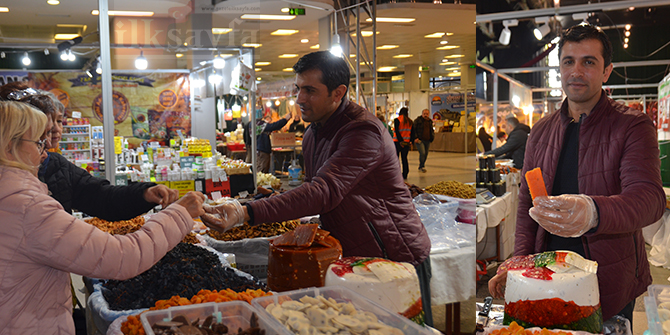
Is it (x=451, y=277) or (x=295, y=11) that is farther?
(x=295, y=11)

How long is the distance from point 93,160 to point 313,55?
613 cm

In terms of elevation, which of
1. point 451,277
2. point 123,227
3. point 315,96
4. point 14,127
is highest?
point 315,96

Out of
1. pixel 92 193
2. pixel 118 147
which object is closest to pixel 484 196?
pixel 92 193

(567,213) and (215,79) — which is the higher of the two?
(215,79)

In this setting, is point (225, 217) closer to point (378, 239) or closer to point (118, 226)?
point (378, 239)

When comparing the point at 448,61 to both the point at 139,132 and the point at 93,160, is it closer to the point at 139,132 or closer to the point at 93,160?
the point at 139,132

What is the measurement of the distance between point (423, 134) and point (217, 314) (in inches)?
302

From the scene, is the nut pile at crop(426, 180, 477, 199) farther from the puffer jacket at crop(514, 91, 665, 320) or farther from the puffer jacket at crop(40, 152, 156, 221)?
the puffer jacket at crop(40, 152, 156, 221)

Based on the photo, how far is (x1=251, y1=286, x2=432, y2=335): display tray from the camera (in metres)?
1.13

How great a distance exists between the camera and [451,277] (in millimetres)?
3236

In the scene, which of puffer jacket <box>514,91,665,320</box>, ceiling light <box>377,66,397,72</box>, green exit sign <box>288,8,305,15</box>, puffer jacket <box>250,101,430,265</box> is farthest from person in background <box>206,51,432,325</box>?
ceiling light <box>377,66,397,72</box>

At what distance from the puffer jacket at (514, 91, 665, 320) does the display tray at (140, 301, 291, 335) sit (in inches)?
38.5

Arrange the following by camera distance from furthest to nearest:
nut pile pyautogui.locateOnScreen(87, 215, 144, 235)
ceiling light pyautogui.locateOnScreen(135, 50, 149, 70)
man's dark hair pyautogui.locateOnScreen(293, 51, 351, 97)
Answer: ceiling light pyautogui.locateOnScreen(135, 50, 149, 70), nut pile pyautogui.locateOnScreen(87, 215, 144, 235), man's dark hair pyautogui.locateOnScreen(293, 51, 351, 97)

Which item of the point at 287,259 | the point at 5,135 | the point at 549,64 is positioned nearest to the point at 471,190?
the point at 287,259
